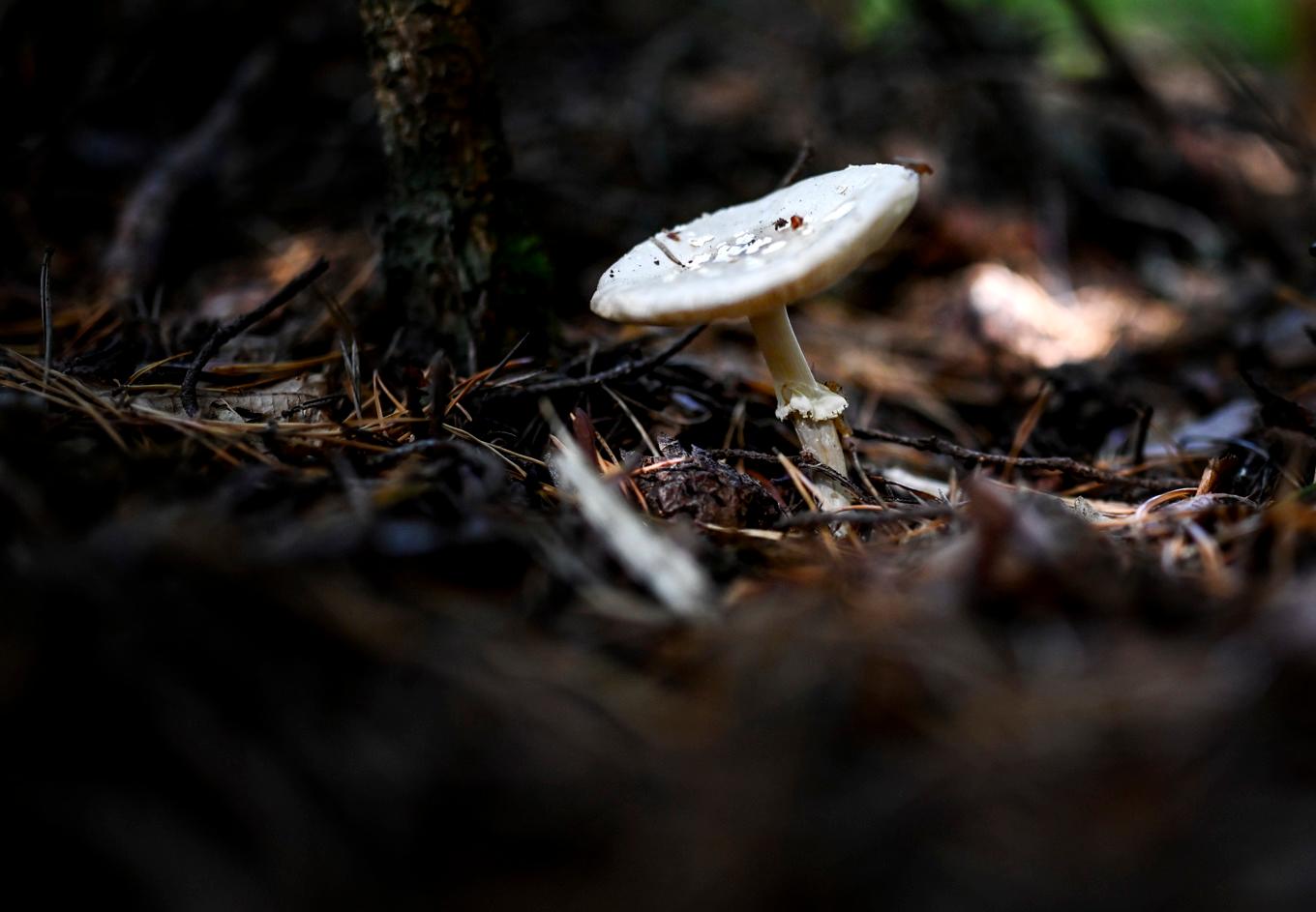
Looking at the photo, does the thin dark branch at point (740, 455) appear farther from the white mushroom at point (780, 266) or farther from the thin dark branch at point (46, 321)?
the thin dark branch at point (46, 321)

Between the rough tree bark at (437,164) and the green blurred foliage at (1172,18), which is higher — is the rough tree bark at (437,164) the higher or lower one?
the higher one

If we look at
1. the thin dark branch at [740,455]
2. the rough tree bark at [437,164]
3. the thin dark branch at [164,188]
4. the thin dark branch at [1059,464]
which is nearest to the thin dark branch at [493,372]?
the rough tree bark at [437,164]

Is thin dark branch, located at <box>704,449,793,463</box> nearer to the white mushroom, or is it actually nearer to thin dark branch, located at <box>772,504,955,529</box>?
the white mushroom

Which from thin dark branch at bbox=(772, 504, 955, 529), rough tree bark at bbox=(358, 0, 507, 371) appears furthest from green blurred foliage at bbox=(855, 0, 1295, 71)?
thin dark branch at bbox=(772, 504, 955, 529)

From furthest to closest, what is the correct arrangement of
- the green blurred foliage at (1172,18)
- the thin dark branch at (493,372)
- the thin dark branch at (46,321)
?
the green blurred foliage at (1172,18) < the thin dark branch at (493,372) < the thin dark branch at (46,321)

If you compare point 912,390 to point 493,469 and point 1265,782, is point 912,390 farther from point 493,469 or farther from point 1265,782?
point 1265,782

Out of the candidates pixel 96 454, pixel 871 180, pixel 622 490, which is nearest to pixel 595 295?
pixel 622 490

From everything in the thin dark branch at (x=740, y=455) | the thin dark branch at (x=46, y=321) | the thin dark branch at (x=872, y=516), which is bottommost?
the thin dark branch at (x=740, y=455)
